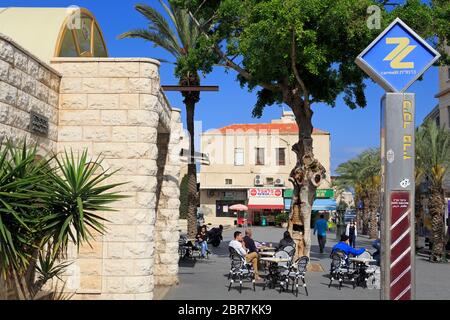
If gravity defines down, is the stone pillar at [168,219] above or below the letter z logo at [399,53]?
below

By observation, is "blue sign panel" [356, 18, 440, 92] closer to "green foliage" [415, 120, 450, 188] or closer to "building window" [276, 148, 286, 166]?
"green foliage" [415, 120, 450, 188]

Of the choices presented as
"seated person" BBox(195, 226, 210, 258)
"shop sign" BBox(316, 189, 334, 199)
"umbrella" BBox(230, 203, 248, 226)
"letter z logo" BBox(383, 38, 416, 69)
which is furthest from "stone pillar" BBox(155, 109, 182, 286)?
"shop sign" BBox(316, 189, 334, 199)

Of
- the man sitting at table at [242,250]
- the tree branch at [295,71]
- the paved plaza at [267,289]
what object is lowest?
the paved plaza at [267,289]

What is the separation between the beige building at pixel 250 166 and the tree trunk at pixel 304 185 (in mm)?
38119

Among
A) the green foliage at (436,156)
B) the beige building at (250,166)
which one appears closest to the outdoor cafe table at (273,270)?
the green foliage at (436,156)

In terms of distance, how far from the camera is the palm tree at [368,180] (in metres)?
39.1

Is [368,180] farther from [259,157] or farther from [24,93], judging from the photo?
[24,93]

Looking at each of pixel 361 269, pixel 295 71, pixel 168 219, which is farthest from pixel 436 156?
pixel 168 219

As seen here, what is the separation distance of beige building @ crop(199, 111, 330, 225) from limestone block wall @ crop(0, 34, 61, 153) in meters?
47.6

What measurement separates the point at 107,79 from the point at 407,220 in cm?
629

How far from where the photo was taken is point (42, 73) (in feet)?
31.9

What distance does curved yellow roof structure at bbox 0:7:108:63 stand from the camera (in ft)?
36.5

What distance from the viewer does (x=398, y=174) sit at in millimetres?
6961

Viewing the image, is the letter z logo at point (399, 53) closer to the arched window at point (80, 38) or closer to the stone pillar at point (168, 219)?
the arched window at point (80, 38)
